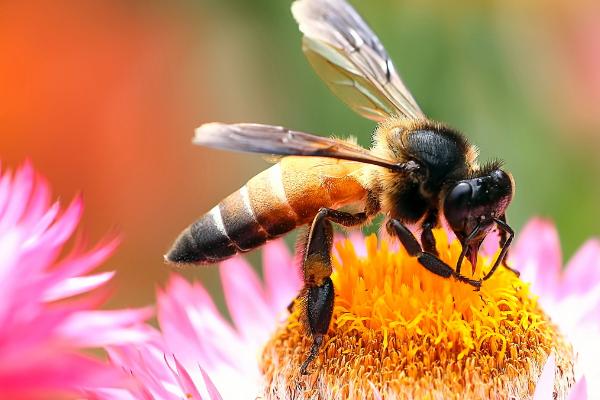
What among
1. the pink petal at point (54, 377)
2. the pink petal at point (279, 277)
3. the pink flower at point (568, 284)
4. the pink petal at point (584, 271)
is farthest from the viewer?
the pink petal at point (279, 277)

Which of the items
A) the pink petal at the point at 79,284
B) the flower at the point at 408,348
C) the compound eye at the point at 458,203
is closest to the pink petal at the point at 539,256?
the flower at the point at 408,348

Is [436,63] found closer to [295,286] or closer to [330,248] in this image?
[295,286]

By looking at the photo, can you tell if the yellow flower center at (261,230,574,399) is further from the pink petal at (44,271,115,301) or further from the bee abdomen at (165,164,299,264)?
the pink petal at (44,271,115,301)

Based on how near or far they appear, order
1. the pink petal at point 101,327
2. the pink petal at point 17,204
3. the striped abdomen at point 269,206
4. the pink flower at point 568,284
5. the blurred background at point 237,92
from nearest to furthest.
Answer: the pink petal at point 101,327 < the pink petal at point 17,204 < the striped abdomen at point 269,206 < the pink flower at point 568,284 < the blurred background at point 237,92

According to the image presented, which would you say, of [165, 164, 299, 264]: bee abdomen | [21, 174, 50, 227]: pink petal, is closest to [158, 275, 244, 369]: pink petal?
[165, 164, 299, 264]: bee abdomen

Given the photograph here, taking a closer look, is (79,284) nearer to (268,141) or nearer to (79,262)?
(79,262)

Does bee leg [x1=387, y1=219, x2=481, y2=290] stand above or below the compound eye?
below

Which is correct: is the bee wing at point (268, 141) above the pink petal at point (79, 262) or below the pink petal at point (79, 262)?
above

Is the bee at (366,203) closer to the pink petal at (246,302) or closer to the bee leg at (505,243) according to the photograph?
the bee leg at (505,243)
